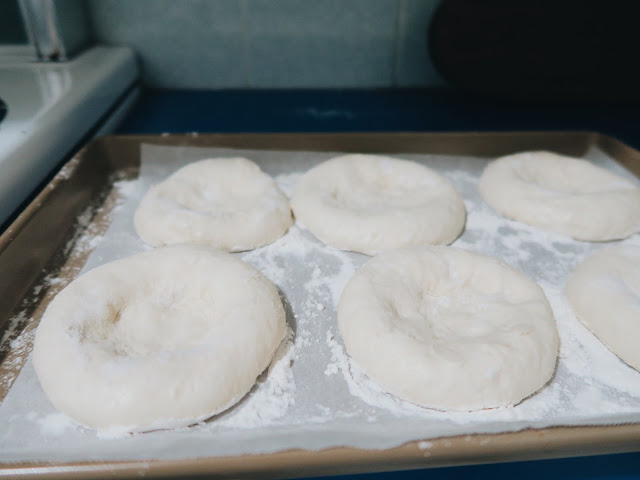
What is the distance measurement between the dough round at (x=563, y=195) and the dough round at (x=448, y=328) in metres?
0.33

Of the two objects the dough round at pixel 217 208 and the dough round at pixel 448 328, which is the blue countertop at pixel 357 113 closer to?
the dough round at pixel 217 208

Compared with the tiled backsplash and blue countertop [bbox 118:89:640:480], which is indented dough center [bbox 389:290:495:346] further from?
the tiled backsplash

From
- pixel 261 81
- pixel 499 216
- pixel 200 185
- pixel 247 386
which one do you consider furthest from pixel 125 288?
pixel 261 81

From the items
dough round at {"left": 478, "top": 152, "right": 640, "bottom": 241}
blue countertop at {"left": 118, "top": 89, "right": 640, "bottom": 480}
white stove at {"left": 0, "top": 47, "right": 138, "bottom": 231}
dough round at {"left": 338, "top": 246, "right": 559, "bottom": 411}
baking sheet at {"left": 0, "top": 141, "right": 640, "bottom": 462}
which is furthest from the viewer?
blue countertop at {"left": 118, "top": 89, "right": 640, "bottom": 480}

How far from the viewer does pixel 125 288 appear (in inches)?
42.0

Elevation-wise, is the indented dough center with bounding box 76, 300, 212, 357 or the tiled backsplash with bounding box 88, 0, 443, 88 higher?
the tiled backsplash with bounding box 88, 0, 443, 88

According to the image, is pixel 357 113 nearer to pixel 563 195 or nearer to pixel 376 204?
pixel 376 204

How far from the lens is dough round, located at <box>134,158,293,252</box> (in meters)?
1.27

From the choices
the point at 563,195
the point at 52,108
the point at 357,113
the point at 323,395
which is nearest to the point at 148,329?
the point at 323,395

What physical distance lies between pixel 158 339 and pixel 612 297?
1.01m

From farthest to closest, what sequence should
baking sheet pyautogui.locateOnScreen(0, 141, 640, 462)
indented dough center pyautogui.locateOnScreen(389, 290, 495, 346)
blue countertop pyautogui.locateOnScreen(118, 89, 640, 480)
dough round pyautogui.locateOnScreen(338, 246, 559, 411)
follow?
blue countertop pyautogui.locateOnScreen(118, 89, 640, 480) < indented dough center pyautogui.locateOnScreen(389, 290, 495, 346) < dough round pyautogui.locateOnScreen(338, 246, 559, 411) < baking sheet pyautogui.locateOnScreen(0, 141, 640, 462)

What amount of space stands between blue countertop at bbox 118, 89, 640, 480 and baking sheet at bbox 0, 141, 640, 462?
1.97ft

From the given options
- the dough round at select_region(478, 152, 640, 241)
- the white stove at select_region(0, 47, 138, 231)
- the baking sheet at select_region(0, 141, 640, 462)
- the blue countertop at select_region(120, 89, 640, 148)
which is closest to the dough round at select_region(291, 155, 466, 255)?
the baking sheet at select_region(0, 141, 640, 462)

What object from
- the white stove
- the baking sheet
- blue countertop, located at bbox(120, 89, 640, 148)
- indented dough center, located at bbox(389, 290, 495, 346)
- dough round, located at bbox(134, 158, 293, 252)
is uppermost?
the white stove
